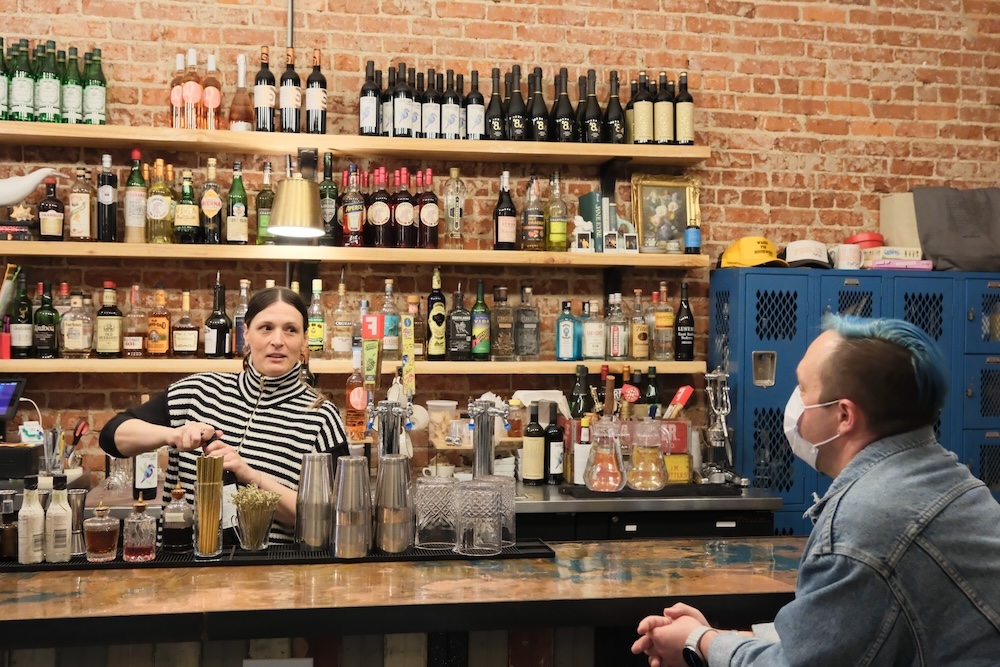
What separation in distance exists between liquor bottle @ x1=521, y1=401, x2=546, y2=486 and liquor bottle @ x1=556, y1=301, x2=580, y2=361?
425mm

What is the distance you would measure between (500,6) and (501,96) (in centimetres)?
43

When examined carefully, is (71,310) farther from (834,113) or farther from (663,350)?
(834,113)

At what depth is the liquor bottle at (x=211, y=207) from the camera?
4.05m

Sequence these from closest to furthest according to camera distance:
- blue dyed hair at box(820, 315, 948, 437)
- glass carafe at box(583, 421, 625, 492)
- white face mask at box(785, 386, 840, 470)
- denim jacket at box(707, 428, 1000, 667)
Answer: denim jacket at box(707, 428, 1000, 667) < blue dyed hair at box(820, 315, 948, 437) < white face mask at box(785, 386, 840, 470) < glass carafe at box(583, 421, 625, 492)

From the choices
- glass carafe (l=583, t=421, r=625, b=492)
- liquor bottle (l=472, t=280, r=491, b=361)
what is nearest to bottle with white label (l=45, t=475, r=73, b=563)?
glass carafe (l=583, t=421, r=625, b=492)

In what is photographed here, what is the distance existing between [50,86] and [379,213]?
1.42 metres

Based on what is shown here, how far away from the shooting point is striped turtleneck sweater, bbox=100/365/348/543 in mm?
2734

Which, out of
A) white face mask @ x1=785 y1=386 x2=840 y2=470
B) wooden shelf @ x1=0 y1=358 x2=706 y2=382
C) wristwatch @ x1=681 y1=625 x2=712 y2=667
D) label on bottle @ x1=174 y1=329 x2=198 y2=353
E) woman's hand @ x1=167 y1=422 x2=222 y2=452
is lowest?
wristwatch @ x1=681 y1=625 x2=712 y2=667

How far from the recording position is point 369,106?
4.07m

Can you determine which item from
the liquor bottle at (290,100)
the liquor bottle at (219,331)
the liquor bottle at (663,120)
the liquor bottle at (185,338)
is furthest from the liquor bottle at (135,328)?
the liquor bottle at (663,120)

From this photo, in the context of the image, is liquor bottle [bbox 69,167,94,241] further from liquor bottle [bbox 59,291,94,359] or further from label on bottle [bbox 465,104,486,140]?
label on bottle [bbox 465,104,486,140]

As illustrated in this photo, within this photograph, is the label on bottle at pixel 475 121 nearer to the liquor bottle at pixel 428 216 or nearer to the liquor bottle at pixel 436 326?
the liquor bottle at pixel 428 216

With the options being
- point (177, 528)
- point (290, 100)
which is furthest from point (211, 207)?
point (177, 528)

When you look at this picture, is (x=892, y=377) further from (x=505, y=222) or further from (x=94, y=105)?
(x=94, y=105)
